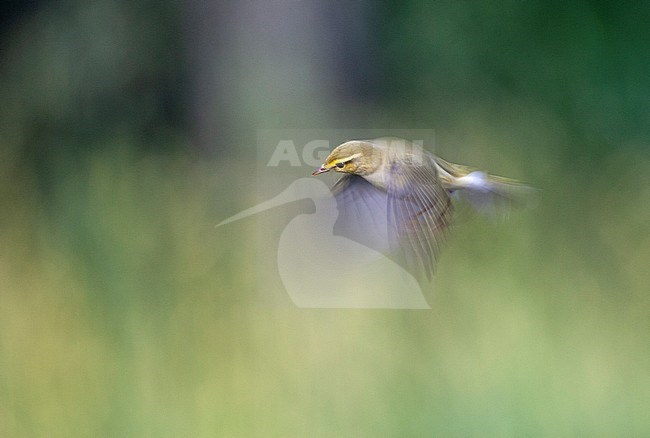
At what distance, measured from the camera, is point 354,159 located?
1376 mm

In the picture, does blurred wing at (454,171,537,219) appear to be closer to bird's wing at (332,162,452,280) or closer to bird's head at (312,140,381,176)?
bird's wing at (332,162,452,280)

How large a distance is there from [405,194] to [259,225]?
0.35m

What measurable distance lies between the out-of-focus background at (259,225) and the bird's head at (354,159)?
0.30 ft

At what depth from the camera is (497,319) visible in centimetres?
145

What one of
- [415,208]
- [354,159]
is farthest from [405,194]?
[354,159]

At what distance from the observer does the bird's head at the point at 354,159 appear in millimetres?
1362

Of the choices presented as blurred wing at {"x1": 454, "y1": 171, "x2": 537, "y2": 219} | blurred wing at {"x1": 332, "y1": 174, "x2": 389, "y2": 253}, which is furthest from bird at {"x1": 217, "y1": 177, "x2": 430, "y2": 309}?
blurred wing at {"x1": 454, "y1": 171, "x2": 537, "y2": 219}

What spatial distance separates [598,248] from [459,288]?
0.97ft

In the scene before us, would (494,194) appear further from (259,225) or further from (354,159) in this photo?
(259,225)

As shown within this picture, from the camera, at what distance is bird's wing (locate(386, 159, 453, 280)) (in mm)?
1302

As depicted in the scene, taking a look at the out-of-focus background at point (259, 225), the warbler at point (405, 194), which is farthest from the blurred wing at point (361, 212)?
the out-of-focus background at point (259, 225)

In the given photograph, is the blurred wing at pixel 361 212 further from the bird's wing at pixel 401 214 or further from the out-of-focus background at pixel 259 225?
the out-of-focus background at pixel 259 225

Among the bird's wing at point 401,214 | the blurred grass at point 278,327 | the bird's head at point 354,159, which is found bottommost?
the blurred grass at point 278,327

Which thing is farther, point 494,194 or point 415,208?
point 494,194
